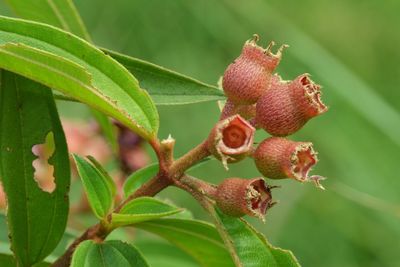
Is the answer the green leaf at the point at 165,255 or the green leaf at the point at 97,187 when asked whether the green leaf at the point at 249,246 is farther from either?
the green leaf at the point at 165,255

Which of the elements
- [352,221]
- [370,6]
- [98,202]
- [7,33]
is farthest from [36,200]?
[370,6]

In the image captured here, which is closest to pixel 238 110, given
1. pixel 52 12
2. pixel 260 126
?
pixel 260 126

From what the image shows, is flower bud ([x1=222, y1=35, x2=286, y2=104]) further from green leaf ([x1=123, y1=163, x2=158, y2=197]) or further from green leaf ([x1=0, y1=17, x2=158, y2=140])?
green leaf ([x1=123, y1=163, x2=158, y2=197])

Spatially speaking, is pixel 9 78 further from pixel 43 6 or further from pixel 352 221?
pixel 352 221

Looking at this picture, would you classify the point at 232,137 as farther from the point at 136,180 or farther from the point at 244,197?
the point at 136,180

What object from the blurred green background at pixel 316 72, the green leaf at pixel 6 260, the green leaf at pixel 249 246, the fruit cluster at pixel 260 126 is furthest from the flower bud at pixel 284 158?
the blurred green background at pixel 316 72

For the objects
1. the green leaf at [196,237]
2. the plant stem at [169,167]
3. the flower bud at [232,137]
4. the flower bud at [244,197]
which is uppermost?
the flower bud at [232,137]
